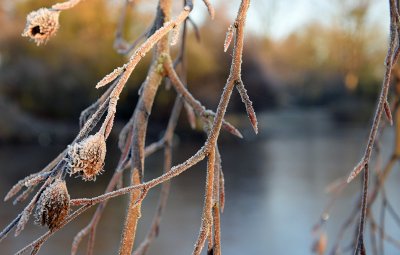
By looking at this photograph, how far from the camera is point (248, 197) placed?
3174 mm

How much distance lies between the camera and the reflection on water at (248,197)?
246cm

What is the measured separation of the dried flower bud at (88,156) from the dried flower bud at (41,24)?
0.24ft

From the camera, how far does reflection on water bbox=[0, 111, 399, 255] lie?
2.46 m

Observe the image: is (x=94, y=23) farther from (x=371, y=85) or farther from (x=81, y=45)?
(x=371, y=85)

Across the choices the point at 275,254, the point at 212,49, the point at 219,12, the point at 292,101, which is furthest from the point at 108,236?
the point at 292,101

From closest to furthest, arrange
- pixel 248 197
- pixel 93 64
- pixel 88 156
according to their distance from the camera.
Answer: pixel 88 156 → pixel 248 197 → pixel 93 64

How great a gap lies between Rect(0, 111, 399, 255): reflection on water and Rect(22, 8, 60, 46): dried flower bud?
202cm

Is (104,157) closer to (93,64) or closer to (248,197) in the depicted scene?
(248,197)

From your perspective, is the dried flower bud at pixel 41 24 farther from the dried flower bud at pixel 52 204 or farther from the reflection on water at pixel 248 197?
the reflection on water at pixel 248 197

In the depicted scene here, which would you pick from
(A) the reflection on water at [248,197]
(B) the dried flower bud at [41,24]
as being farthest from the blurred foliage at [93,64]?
(B) the dried flower bud at [41,24]

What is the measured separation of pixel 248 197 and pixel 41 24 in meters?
2.98

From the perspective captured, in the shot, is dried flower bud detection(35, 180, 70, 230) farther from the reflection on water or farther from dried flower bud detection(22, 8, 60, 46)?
the reflection on water

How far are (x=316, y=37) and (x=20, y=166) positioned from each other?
463 cm

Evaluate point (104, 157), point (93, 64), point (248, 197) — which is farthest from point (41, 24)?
point (93, 64)
